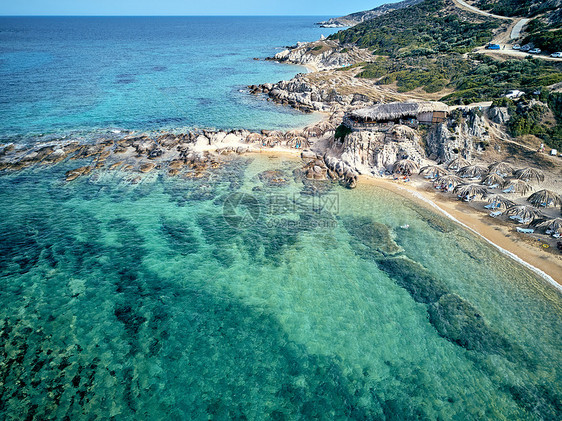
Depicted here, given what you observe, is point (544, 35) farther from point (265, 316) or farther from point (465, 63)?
point (265, 316)

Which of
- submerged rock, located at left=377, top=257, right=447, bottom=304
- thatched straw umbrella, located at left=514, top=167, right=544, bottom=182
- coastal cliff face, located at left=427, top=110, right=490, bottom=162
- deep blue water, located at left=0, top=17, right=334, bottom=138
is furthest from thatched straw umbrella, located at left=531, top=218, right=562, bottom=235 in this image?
deep blue water, located at left=0, top=17, right=334, bottom=138

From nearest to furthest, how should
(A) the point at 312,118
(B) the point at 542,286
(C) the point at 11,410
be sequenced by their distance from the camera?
(C) the point at 11,410 < (B) the point at 542,286 < (A) the point at 312,118

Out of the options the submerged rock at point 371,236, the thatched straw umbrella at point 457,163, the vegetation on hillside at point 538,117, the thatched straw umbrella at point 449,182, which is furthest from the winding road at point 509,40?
the submerged rock at point 371,236

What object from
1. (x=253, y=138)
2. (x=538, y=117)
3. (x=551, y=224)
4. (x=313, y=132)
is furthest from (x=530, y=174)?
(x=253, y=138)

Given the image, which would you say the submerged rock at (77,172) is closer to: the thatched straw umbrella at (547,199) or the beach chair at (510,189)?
the beach chair at (510,189)

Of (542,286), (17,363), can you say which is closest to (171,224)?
(17,363)

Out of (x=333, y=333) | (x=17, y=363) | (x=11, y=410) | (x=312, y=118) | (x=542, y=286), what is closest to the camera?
(x=11, y=410)

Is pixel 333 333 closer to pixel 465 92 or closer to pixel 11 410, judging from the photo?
pixel 11 410
